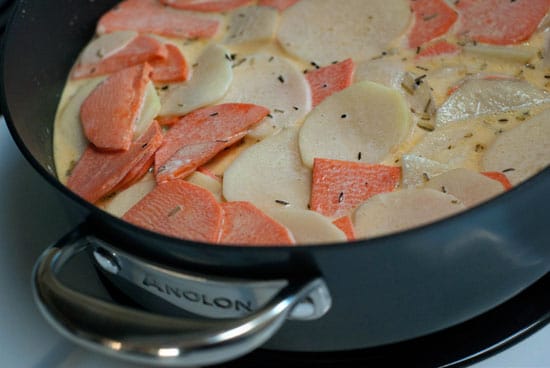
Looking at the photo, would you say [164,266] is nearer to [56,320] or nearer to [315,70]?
[56,320]

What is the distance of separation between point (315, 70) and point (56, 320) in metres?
0.95

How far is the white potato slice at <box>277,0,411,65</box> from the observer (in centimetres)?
192

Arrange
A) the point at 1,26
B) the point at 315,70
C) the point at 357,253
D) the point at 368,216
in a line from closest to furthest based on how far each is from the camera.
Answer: the point at 357,253 < the point at 368,216 < the point at 315,70 < the point at 1,26

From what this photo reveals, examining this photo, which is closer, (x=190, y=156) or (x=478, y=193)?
(x=478, y=193)

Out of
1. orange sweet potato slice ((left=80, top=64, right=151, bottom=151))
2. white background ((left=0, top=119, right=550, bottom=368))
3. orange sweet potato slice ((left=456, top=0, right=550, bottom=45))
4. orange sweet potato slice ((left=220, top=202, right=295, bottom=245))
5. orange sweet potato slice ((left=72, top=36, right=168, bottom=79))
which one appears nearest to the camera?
orange sweet potato slice ((left=220, top=202, right=295, bottom=245))

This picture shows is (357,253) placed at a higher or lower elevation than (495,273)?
higher

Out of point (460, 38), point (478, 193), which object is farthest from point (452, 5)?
point (478, 193)

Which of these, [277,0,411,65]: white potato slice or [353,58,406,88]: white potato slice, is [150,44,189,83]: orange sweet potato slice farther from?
[353,58,406,88]: white potato slice

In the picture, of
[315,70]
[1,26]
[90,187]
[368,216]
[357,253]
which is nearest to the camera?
[357,253]

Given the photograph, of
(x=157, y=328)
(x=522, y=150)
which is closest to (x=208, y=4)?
(x=522, y=150)

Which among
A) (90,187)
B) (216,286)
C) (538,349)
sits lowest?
(538,349)

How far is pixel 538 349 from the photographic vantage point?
1.48 metres

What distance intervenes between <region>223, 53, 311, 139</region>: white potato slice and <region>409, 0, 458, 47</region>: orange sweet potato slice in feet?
1.02

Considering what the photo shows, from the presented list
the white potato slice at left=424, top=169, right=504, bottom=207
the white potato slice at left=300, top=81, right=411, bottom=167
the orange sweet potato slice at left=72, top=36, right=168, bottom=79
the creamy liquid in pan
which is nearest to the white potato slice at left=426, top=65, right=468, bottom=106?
the creamy liquid in pan
